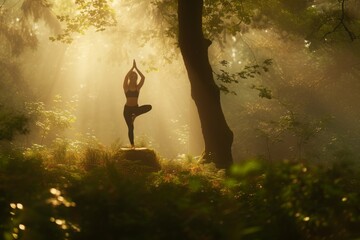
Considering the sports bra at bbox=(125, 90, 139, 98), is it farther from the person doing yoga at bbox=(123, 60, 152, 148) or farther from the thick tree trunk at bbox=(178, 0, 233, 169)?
the thick tree trunk at bbox=(178, 0, 233, 169)

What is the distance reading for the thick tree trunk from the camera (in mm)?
11252

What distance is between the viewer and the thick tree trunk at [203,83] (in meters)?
11.3

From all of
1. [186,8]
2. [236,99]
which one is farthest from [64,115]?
[236,99]

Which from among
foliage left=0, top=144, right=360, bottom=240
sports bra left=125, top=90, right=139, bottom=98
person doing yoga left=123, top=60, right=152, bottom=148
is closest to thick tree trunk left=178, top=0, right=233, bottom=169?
person doing yoga left=123, top=60, right=152, bottom=148

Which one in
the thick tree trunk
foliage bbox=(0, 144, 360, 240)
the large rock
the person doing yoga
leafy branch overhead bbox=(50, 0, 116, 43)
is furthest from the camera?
leafy branch overhead bbox=(50, 0, 116, 43)

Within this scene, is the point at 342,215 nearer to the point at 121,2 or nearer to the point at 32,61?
the point at 121,2

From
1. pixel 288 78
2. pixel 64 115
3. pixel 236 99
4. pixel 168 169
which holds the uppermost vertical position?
pixel 236 99

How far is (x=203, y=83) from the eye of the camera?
1153 centimetres

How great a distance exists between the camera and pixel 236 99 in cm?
5375

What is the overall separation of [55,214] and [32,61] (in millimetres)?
49664

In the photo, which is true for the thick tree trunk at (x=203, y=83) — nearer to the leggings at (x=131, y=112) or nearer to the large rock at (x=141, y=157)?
the leggings at (x=131, y=112)

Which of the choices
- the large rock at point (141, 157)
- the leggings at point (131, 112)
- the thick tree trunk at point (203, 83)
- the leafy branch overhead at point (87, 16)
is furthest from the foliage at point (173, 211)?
the leafy branch overhead at point (87, 16)

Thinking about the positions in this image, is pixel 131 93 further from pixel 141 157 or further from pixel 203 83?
pixel 141 157

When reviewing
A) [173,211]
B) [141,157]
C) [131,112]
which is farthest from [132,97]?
[173,211]
